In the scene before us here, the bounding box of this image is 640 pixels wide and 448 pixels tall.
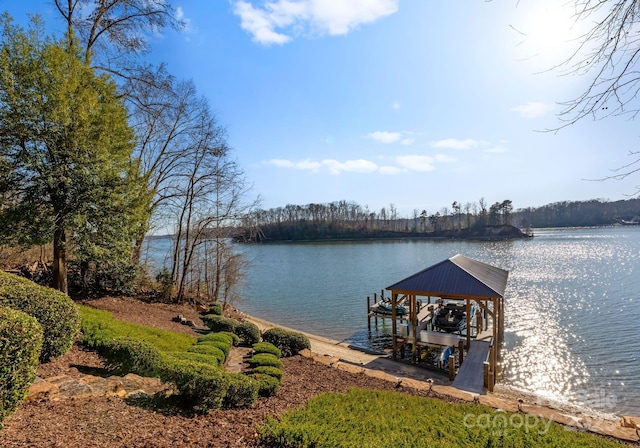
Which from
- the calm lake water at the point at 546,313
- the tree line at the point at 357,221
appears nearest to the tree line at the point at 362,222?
the tree line at the point at 357,221

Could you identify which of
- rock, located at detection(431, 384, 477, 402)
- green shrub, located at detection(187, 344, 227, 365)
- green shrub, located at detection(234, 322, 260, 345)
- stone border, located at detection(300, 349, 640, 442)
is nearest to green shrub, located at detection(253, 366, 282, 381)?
A: green shrub, located at detection(187, 344, 227, 365)

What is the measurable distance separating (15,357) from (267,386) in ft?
11.8

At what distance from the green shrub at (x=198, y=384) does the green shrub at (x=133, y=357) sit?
4.58 feet

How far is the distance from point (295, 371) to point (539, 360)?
403 inches

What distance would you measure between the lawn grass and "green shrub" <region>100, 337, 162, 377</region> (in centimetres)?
291

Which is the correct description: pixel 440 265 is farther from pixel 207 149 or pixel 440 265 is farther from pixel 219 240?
pixel 207 149

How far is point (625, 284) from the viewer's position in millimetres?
25484

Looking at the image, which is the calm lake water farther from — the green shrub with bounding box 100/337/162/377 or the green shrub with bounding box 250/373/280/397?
the green shrub with bounding box 100/337/162/377

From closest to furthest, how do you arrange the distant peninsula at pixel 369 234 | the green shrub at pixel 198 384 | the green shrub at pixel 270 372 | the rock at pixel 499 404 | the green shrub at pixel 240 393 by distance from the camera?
the green shrub at pixel 198 384 < the green shrub at pixel 240 393 < the green shrub at pixel 270 372 < the rock at pixel 499 404 < the distant peninsula at pixel 369 234

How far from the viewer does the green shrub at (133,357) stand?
19.8 ft

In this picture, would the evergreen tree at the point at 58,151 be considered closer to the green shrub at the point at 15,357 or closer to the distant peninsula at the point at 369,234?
the green shrub at the point at 15,357

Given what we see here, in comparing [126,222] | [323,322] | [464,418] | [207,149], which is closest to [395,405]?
[464,418]

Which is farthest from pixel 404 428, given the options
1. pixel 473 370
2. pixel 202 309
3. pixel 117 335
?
pixel 202 309

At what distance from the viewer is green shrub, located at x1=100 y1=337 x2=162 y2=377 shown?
19.8 ft
